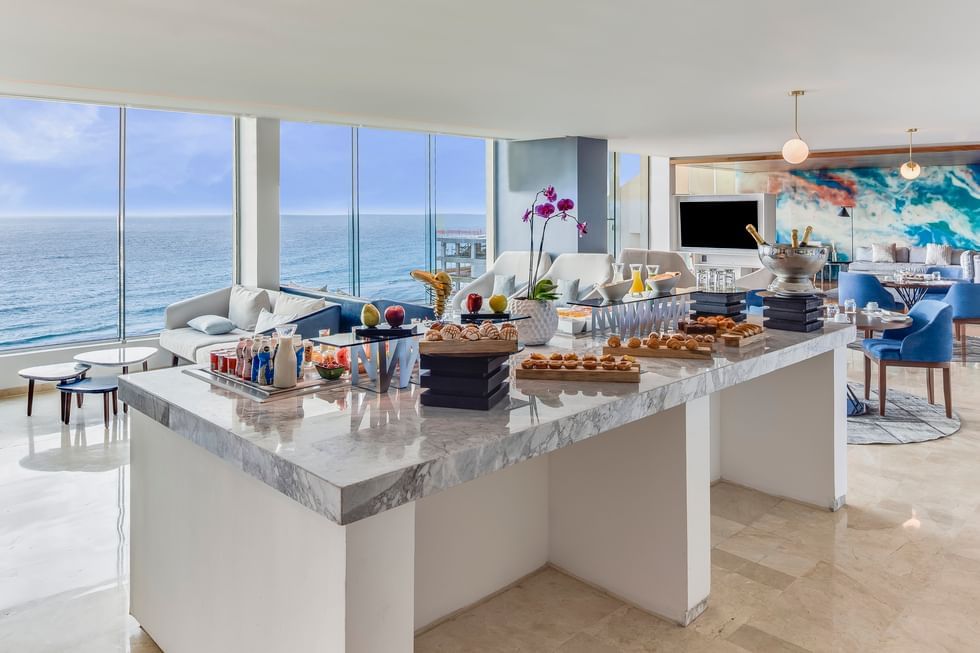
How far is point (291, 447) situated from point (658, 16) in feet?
10.2

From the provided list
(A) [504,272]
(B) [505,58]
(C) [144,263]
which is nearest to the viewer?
(B) [505,58]

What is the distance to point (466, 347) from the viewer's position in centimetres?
168

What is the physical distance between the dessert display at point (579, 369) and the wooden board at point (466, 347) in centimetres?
36

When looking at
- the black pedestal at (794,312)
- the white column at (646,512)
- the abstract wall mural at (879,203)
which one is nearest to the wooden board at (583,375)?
the white column at (646,512)

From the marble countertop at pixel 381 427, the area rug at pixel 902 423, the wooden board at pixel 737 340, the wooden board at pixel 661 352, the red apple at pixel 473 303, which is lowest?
the area rug at pixel 902 423

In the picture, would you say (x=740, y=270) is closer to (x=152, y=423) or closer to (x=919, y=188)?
(x=919, y=188)

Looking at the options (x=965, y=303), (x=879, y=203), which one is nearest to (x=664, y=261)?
(x=965, y=303)

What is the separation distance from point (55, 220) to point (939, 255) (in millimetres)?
21721

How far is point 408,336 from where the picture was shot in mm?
1930

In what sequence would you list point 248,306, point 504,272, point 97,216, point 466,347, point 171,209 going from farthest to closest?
point 171,209, point 97,216, point 504,272, point 248,306, point 466,347

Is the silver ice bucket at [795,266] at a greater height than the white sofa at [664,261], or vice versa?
the white sofa at [664,261]

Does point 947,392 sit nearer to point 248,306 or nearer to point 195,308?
point 248,306

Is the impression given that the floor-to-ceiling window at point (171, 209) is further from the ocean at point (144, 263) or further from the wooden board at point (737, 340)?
the wooden board at point (737, 340)

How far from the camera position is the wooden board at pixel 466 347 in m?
1.68
